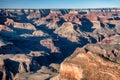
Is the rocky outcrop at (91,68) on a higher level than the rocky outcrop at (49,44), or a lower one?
lower

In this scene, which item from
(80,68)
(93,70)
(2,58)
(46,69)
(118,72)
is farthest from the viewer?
(2,58)

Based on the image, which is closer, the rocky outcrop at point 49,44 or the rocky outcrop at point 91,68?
the rocky outcrop at point 91,68

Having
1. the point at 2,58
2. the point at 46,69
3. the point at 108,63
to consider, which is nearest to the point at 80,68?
the point at 108,63

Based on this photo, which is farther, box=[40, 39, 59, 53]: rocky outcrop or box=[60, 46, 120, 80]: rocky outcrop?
box=[40, 39, 59, 53]: rocky outcrop

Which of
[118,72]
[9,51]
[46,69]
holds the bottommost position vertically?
[118,72]

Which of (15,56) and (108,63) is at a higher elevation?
(15,56)

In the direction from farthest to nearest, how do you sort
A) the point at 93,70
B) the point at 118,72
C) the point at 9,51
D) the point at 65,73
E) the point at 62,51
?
the point at 62,51 < the point at 9,51 < the point at 65,73 < the point at 93,70 < the point at 118,72

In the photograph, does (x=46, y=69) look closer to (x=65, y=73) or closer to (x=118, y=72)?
(x=65, y=73)

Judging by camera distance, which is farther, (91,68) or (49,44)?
(49,44)

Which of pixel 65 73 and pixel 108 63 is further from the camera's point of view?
pixel 65 73

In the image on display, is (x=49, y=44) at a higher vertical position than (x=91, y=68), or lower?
higher

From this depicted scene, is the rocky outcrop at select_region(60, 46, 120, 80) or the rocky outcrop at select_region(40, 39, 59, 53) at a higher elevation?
the rocky outcrop at select_region(40, 39, 59, 53)
